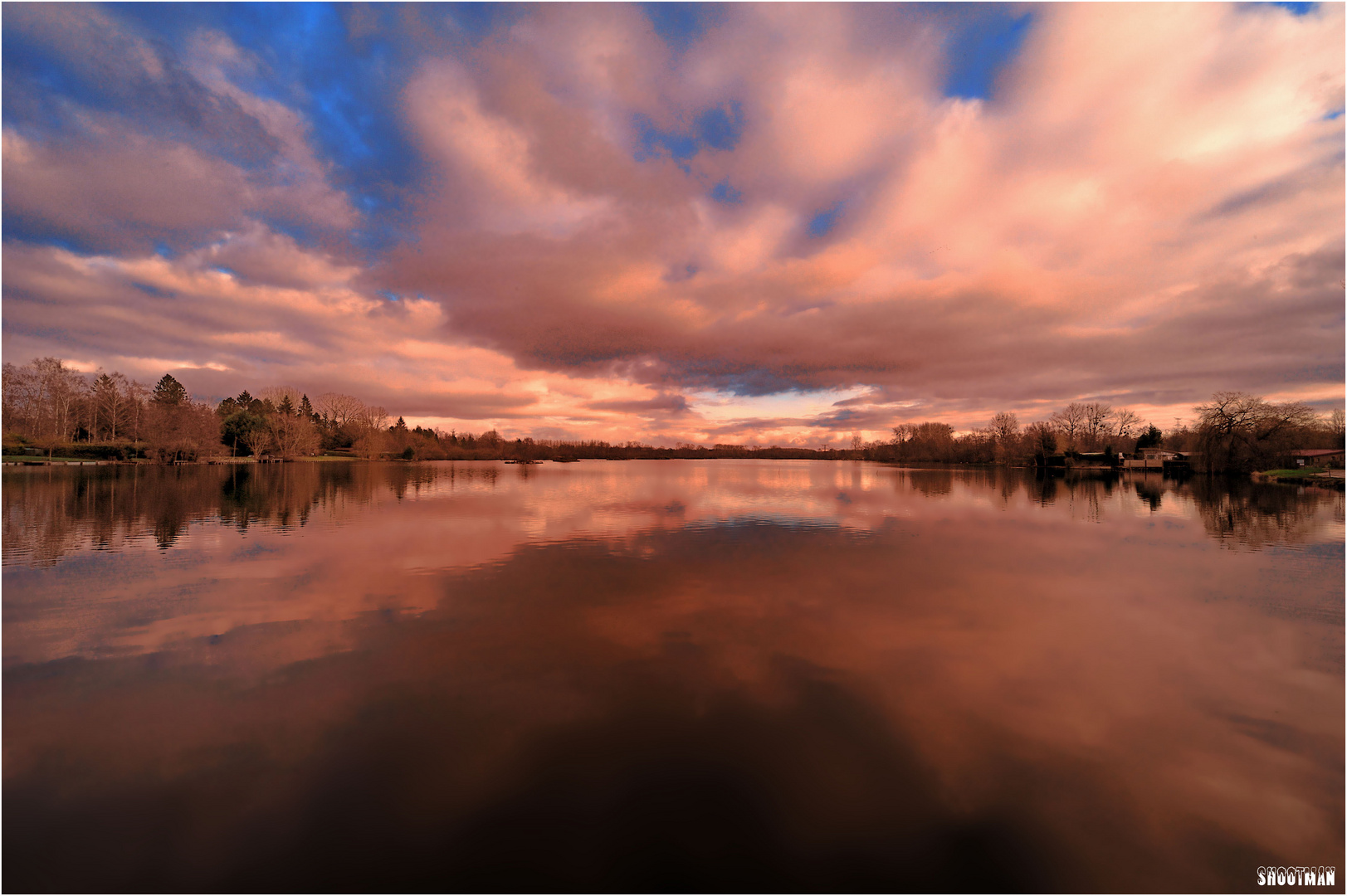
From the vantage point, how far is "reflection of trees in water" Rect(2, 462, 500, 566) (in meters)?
21.0

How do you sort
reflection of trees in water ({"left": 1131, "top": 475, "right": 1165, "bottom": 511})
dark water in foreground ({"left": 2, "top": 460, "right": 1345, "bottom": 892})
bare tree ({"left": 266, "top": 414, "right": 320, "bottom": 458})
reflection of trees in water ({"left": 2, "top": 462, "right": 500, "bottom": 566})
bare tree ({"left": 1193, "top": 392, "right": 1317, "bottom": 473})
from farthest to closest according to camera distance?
bare tree ({"left": 266, "top": 414, "right": 320, "bottom": 458}) → bare tree ({"left": 1193, "top": 392, "right": 1317, "bottom": 473}) → reflection of trees in water ({"left": 1131, "top": 475, "right": 1165, "bottom": 511}) → reflection of trees in water ({"left": 2, "top": 462, "right": 500, "bottom": 566}) → dark water in foreground ({"left": 2, "top": 460, "right": 1345, "bottom": 892})

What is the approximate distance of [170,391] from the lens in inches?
4633

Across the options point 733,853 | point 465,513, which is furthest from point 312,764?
point 465,513

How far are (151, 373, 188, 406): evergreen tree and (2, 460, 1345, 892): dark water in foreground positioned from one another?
132969 millimetres

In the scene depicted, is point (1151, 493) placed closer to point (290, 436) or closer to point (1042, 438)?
point (1042, 438)

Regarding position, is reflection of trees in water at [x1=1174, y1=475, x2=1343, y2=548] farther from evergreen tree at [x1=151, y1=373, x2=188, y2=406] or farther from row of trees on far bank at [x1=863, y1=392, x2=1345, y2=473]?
evergreen tree at [x1=151, y1=373, x2=188, y2=406]

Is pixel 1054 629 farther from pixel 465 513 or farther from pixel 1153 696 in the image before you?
pixel 465 513

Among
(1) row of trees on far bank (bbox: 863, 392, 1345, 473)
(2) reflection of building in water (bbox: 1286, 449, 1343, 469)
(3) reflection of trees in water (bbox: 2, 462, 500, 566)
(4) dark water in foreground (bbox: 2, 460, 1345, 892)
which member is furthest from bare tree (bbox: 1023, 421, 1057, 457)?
(3) reflection of trees in water (bbox: 2, 462, 500, 566)

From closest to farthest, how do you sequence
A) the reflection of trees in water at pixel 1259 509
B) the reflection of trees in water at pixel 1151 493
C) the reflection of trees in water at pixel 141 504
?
the reflection of trees in water at pixel 141 504, the reflection of trees in water at pixel 1259 509, the reflection of trees in water at pixel 1151 493

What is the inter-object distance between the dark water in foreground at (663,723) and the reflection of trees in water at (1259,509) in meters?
10.1

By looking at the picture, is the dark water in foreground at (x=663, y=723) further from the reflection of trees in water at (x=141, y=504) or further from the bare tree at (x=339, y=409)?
the bare tree at (x=339, y=409)

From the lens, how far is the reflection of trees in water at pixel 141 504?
21000 millimetres

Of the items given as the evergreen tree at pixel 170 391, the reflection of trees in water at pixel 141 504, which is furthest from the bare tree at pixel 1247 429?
the evergreen tree at pixel 170 391

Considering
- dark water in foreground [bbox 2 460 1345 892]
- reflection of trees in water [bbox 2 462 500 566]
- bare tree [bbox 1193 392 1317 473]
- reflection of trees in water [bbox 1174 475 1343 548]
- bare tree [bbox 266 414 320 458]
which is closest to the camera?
dark water in foreground [bbox 2 460 1345 892]
